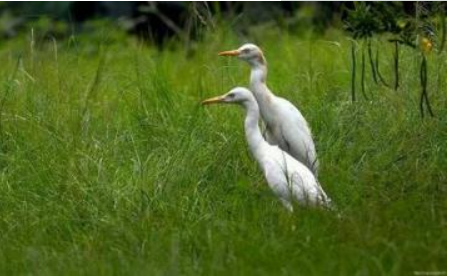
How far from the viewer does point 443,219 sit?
6.31 m

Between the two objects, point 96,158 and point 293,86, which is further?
point 293,86

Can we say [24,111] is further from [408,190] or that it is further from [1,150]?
[408,190]

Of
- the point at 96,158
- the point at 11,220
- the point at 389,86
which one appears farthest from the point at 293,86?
the point at 11,220

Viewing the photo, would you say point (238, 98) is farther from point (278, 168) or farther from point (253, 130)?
point (278, 168)

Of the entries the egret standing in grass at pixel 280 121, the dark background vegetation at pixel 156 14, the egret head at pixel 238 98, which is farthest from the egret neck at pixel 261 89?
the dark background vegetation at pixel 156 14

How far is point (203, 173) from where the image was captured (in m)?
7.20

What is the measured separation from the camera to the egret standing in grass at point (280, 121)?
23.3ft

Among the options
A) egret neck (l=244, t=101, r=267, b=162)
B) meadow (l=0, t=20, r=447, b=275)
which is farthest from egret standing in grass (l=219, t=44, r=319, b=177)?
egret neck (l=244, t=101, r=267, b=162)

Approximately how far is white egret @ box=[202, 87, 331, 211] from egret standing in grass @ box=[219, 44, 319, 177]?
0.66ft

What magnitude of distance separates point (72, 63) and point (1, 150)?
1.17 metres

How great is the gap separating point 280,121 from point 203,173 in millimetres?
491

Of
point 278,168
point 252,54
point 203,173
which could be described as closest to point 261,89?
point 252,54

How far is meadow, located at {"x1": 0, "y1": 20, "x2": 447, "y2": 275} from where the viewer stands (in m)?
6.12

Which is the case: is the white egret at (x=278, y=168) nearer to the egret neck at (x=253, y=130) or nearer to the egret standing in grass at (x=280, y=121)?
the egret neck at (x=253, y=130)
